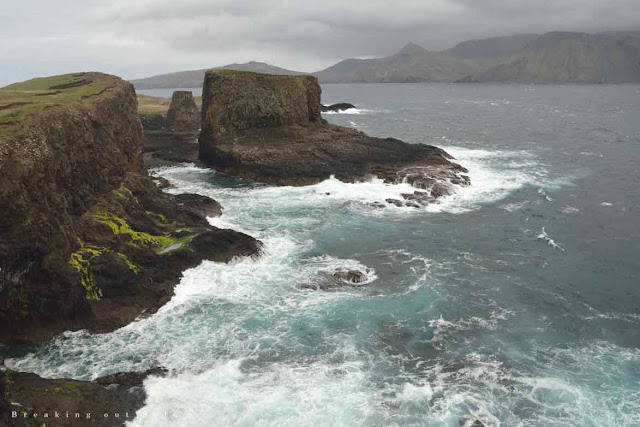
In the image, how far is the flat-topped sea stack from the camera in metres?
56.3

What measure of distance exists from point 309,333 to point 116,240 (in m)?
13.4

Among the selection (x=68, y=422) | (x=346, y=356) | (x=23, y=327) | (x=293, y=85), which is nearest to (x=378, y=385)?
(x=346, y=356)

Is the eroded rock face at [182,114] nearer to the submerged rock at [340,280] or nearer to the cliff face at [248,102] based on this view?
the cliff face at [248,102]

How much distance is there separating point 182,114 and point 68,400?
3054 inches

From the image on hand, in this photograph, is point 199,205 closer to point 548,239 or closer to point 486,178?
point 548,239

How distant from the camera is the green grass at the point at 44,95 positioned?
27.2 metres

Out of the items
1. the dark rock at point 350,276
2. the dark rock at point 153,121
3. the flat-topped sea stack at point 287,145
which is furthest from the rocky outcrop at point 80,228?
the dark rock at point 153,121

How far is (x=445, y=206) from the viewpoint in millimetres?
47688

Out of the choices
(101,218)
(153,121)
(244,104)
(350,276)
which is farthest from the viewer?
(153,121)

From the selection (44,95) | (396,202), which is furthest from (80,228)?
(396,202)

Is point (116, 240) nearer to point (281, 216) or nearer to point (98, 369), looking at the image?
point (98, 369)

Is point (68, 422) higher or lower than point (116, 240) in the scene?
lower

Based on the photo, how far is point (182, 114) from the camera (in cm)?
8981

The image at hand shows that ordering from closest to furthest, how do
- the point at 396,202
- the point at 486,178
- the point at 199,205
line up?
1. the point at 199,205
2. the point at 396,202
3. the point at 486,178
